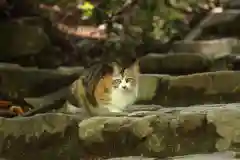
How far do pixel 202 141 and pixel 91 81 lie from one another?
665 millimetres

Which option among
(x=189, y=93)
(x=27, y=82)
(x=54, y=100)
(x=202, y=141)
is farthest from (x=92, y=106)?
(x=27, y=82)

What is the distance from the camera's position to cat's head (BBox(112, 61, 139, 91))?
2410 millimetres

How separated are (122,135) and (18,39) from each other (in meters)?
1.68

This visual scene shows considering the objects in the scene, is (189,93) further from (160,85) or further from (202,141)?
(202,141)

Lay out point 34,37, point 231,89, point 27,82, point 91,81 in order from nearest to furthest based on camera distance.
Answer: point 91,81 < point 231,89 < point 27,82 < point 34,37

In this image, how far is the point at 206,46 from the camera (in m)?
3.35

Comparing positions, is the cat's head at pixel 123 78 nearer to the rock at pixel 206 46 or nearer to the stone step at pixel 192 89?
the stone step at pixel 192 89

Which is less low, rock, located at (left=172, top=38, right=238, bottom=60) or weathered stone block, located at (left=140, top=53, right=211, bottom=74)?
rock, located at (left=172, top=38, right=238, bottom=60)

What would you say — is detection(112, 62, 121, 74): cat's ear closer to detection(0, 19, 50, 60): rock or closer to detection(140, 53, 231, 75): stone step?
detection(140, 53, 231, 75): stone step

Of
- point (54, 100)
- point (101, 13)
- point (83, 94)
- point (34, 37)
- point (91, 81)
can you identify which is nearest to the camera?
point (83, 94)

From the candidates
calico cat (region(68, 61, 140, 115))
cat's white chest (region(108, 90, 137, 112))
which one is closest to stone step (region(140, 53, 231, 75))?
calico cat (region(68, 61, 140, 115))

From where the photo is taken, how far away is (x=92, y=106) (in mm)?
2129

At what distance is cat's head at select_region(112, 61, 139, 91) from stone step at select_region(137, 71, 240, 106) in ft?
0.70

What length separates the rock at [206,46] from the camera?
3295mm
